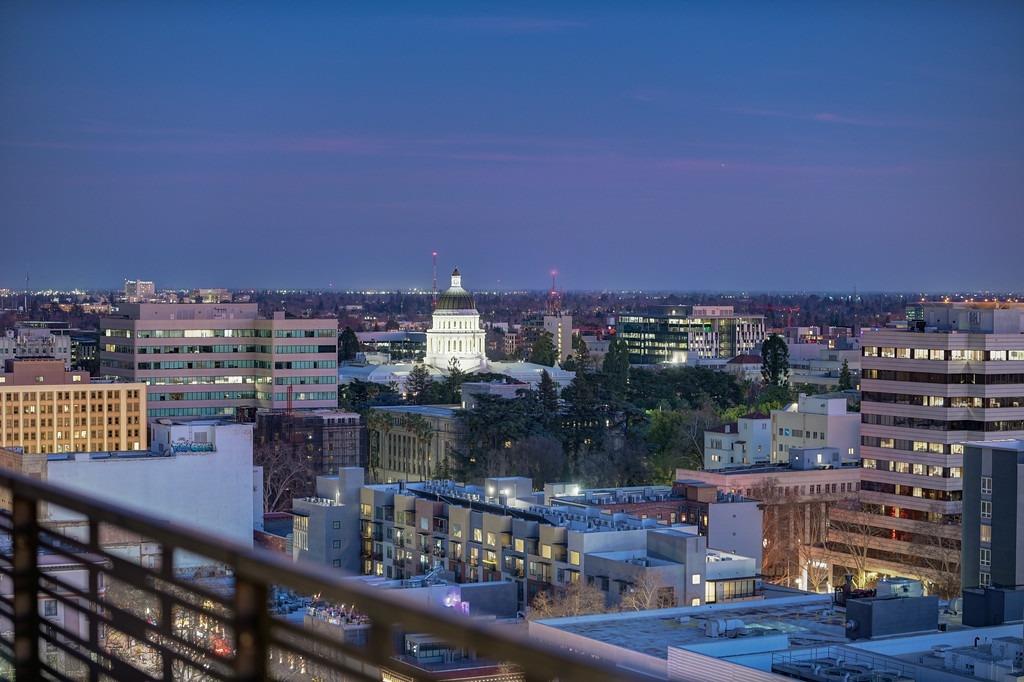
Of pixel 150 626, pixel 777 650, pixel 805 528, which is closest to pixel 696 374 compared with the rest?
pixel 805 528

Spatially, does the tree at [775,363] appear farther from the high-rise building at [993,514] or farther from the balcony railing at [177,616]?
the balcony railing at [177,616]

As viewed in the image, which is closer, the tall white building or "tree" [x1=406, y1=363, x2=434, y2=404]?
"tree" [x1=406, y1=363, x2=434, y2=404]

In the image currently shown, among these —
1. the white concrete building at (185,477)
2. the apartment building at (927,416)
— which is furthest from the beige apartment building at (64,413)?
the apartment building at (927,416)

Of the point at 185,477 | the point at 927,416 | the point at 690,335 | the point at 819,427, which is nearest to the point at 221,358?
the point at 819,427

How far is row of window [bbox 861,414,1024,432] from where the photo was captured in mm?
29359

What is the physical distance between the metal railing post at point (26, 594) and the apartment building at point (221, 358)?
4466 cm

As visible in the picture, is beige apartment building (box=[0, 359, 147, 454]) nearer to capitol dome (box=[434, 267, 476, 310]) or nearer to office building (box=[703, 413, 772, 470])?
office building (box=[703, 413, 772, 470])

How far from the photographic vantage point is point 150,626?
84.5 inches

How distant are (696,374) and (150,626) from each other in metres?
49.7

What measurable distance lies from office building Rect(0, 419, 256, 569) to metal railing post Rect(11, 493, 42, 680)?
2030 centimetres

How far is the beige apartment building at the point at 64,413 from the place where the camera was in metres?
37.1

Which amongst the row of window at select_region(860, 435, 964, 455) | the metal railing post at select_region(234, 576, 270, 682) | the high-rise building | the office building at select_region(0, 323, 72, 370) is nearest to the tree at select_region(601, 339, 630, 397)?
the row of window at select_region(860, 435, 964, 455)

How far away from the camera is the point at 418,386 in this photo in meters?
52.3

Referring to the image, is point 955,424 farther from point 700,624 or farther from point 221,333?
point 221,333
